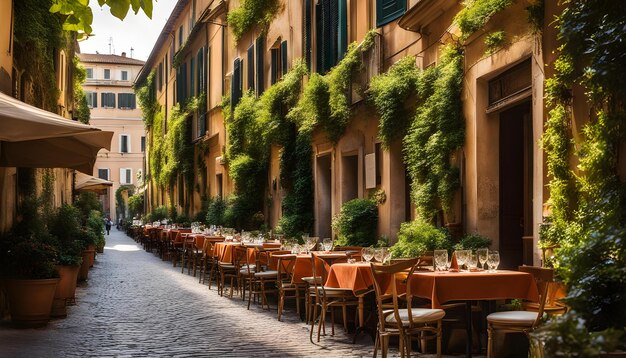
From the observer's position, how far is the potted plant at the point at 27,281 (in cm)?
1004

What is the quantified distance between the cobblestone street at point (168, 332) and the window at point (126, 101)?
56.5 metres

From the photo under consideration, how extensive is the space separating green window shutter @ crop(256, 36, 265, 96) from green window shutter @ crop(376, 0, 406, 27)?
29.4ft

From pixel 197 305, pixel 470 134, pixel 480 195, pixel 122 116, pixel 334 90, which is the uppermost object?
pixel 122 116

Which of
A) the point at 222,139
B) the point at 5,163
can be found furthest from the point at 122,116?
the point at 5,163

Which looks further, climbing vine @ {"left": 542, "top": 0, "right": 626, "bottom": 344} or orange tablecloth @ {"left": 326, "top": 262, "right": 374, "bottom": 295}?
orange tablecloth @ {"left": 326, "top": 262, "right": 374, "bottom": 295}

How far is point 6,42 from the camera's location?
1185cm

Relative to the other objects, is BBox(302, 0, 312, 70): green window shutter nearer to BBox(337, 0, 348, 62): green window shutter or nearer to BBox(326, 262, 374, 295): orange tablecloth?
BBox(337, 0, 348, 62): green window shutter

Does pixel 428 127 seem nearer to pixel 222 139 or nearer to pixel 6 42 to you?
pixel 6 42

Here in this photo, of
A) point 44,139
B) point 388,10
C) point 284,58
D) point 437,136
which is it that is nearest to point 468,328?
point 437,136

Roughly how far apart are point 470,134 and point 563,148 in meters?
2.80

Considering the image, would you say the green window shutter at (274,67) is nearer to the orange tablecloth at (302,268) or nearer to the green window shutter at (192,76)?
the orange tablecloth at (302,268)

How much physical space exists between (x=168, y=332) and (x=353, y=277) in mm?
2405

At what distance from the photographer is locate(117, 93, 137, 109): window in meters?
69.8

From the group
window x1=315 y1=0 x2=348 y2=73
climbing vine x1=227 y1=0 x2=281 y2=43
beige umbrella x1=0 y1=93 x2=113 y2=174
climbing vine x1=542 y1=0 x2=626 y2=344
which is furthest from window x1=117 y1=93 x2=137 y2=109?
climbing vine x1=542 y1=0 x2=626 y2=344
